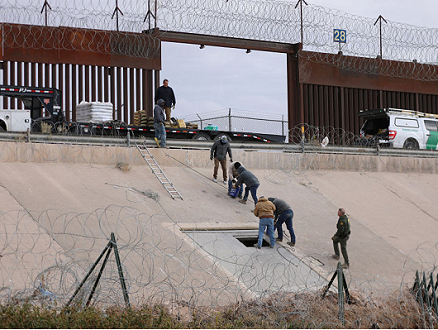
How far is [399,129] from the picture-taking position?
2084 cm

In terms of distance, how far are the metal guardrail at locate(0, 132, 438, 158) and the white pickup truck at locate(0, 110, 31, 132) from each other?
340cm

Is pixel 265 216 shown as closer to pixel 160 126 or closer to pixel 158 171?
pixel 158 171

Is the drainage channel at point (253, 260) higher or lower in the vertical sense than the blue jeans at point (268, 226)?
lower

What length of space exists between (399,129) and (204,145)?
27.3 feet

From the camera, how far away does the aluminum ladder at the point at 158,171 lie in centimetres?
1350

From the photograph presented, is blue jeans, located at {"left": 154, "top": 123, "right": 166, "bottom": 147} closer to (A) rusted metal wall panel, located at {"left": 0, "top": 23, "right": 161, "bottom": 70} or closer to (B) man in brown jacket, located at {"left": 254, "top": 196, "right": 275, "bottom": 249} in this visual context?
(B) man in brown jacket, located at {"left": 254, "top": 196, "right": 275, "bottom": 249}

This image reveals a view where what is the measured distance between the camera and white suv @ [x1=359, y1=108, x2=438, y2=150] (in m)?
20.7

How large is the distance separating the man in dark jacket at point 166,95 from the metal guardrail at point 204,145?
2.45 meters

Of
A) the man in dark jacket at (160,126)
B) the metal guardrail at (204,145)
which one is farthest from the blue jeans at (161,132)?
A: the metal guardrail at (204,145)

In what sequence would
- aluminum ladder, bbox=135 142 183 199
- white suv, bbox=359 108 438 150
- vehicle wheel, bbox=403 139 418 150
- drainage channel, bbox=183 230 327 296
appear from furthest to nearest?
1. vehicle wheel, bbox=403 139 418 150
2. white suv, bbox=359 108 438 150
3. aluminum ladder, bbox=135 142 183 199
4. drainage channel, bbox=183 230 327 296

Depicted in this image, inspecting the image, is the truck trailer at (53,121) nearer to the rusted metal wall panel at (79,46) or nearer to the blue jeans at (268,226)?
the rusted metal wall panel at (79,46)

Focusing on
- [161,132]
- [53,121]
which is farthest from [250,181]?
[53,121]

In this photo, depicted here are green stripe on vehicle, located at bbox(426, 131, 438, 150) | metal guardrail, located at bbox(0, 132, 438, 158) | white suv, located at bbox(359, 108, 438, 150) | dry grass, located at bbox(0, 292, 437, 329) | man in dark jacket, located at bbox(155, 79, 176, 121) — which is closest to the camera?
dry grass, located at bbox(0, 292, 437, 329)

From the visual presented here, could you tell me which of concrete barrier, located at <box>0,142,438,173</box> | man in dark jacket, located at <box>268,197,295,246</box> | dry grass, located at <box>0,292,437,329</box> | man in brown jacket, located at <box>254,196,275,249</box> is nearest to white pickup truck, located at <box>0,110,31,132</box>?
concrete barrier, located at <box>0,142,438,173</box>
